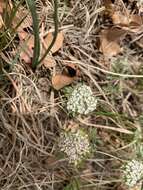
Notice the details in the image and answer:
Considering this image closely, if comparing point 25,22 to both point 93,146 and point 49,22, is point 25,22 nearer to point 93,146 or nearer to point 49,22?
point 49,22

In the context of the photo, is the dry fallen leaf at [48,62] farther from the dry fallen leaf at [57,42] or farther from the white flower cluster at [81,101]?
the white flower cluster at [81,101]

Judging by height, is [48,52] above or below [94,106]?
above

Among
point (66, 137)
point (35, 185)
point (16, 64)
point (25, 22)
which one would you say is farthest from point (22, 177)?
point (25, 22)

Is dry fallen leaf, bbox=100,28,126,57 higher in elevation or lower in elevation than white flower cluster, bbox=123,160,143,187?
higher

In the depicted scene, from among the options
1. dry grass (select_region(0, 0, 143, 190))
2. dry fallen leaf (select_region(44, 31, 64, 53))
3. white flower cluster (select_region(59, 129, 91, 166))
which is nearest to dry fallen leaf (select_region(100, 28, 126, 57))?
dry grass (select_region(0, 0, 143, 190))

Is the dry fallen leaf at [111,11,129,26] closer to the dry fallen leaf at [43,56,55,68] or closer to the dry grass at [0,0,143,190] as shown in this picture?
the dry grass at [0,0,143,190]

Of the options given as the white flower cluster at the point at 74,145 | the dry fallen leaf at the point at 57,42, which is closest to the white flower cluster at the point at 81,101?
the white flower cluster at the point at 74,145

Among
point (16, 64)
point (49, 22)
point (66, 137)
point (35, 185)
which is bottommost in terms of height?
point (35, 185)
